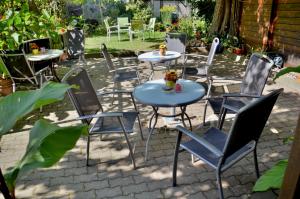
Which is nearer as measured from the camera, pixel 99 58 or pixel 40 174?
pixel 40 174

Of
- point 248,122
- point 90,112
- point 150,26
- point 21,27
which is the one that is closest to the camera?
point 248,122

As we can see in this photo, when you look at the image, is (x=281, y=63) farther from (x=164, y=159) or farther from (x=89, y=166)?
(x=89, y=166)

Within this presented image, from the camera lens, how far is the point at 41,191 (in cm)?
289

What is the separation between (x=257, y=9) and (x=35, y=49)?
6.78 meters

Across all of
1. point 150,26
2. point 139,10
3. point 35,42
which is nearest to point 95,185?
point 35,42

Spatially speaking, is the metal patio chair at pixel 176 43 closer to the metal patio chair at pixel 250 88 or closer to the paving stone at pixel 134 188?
the metal patio chair at pixel 250 88

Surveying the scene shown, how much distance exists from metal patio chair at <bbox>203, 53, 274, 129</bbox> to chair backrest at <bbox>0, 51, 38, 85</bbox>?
3.49 metres

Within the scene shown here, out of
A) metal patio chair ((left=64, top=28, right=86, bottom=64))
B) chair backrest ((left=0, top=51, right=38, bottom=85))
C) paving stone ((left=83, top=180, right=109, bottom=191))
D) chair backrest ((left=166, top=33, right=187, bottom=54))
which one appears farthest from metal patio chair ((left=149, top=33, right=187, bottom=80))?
paving stone ((left=83, top=180, right=109, bottom=191))

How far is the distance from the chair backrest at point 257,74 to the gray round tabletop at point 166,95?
73 centimetres

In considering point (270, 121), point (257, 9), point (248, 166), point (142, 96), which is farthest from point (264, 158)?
point (257, 9)

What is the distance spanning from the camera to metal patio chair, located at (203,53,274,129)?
3430 millimetres

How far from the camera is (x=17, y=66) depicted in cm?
518

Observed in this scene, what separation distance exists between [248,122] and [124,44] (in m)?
9.72

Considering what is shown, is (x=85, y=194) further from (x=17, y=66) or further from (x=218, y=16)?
(x=218, y=16)
